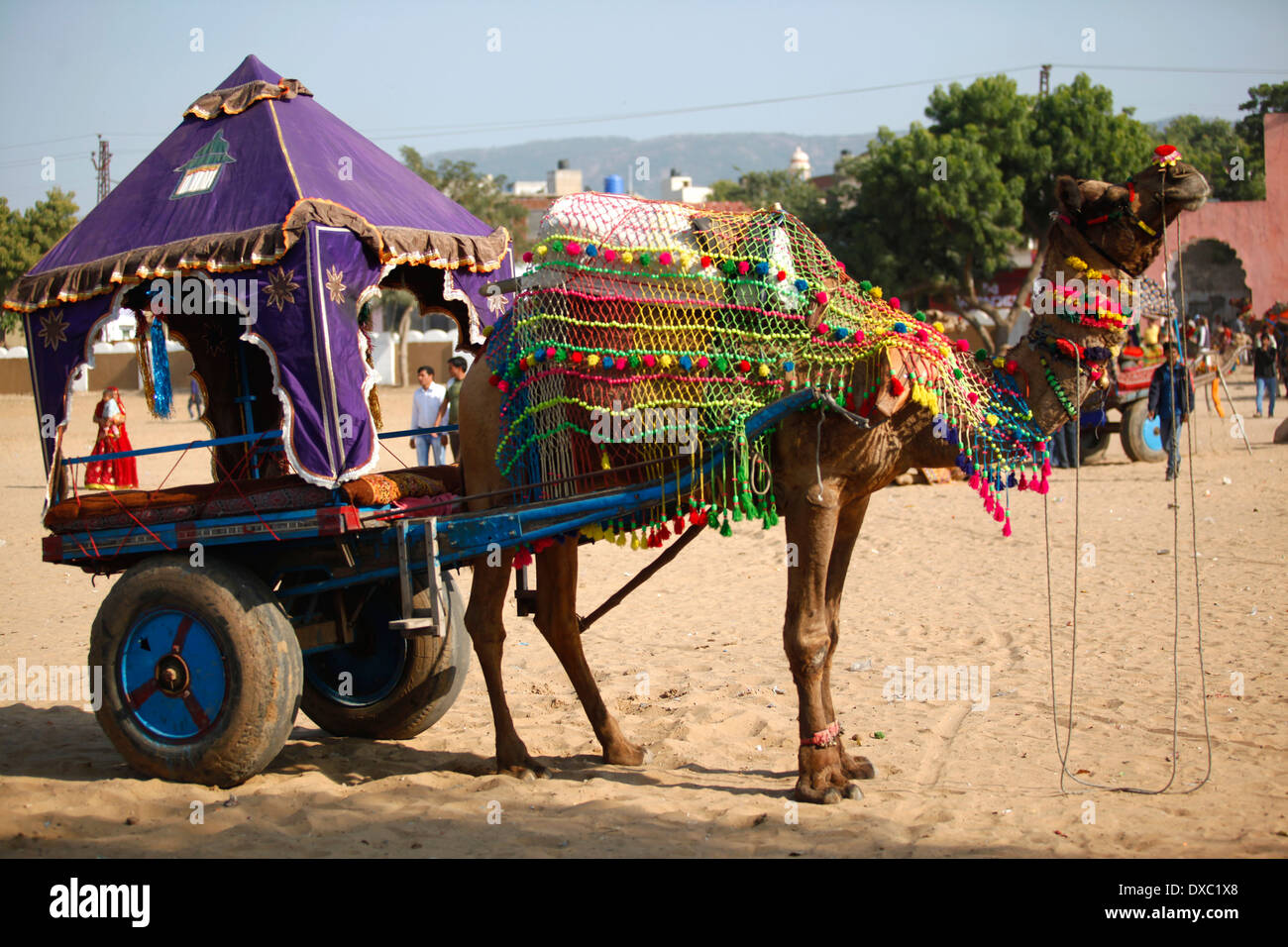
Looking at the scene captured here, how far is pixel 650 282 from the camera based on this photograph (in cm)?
499

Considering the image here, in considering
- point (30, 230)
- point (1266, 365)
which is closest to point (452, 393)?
point (1266, 365)

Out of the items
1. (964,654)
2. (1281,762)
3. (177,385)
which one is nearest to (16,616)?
(964,654)

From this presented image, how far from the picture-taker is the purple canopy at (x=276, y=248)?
4.96 metres

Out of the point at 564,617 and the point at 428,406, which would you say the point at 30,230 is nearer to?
the point at 428,406

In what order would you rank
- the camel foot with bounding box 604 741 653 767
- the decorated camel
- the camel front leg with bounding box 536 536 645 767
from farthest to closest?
the camel front leg with bounding box 536 536 645 767
the camel foot with bounding box 604 741 653 767
the decorated camel

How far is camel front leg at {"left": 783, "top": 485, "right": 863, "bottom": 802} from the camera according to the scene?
4.99 m

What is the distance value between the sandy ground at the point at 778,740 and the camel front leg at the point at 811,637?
14 cm

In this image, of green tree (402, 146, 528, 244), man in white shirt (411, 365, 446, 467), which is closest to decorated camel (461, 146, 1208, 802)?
man in white shirt (411, 365, 446, 467)

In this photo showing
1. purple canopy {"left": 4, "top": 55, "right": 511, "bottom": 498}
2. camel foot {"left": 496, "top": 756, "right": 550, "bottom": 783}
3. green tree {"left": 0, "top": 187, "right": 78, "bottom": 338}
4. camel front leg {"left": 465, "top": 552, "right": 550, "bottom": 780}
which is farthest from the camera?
green tree {"left": 0, "top": 187, "right": 78, "bottom": 338}

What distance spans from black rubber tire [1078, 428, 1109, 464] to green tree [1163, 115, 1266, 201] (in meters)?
12.7

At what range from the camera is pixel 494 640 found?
5758 mm

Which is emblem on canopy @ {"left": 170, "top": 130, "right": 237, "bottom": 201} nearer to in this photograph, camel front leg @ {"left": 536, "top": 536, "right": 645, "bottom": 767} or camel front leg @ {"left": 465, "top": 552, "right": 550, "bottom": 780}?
camel front leg @ {"left": 465, "top": 552, "right": 550, "bottom": 780}

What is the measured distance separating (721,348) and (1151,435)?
44.4 ft

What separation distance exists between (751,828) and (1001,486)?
70.3 inches
